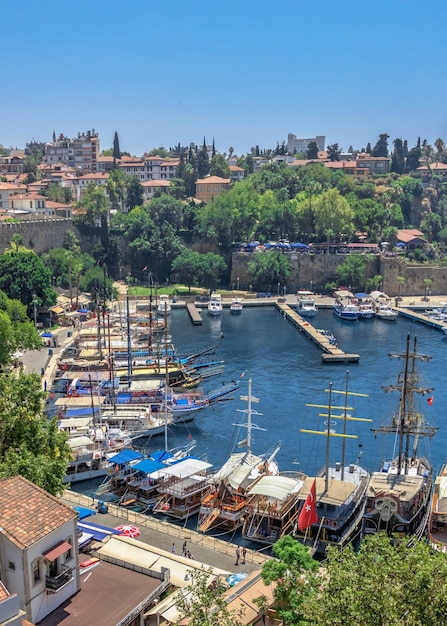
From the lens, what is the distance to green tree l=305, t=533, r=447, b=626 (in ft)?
41.4

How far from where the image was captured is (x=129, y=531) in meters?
26.5

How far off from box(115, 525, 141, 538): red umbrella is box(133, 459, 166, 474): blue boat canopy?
5727 millimetres

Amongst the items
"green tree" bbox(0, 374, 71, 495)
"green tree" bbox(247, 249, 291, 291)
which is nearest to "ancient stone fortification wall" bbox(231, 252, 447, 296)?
"green tree" bbox(247, 249, 291, 291)

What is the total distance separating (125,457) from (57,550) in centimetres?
1806

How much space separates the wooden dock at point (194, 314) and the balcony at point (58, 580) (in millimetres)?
55540

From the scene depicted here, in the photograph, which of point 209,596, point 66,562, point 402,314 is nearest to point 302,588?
point 209,596

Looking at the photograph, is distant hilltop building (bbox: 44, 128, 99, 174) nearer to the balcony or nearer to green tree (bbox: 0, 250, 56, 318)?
green tree (bbox: 0, 250, 56, 318)

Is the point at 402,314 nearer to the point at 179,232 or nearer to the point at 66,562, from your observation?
the point at 179,232

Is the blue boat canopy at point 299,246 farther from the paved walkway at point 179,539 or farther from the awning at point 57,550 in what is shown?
the awning at point 57,550

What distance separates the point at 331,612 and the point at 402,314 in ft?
220

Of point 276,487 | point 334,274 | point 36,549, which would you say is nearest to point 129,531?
point 276,487

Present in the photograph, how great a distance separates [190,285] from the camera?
8906 centimetres

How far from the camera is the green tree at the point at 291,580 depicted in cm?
1645

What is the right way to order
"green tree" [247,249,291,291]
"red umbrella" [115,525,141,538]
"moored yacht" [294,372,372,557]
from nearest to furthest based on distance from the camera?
"red umbrella" [115,525,141,538] < "moored yacht" [294,372,372,557] < "green tree" [247,249,291,291]
